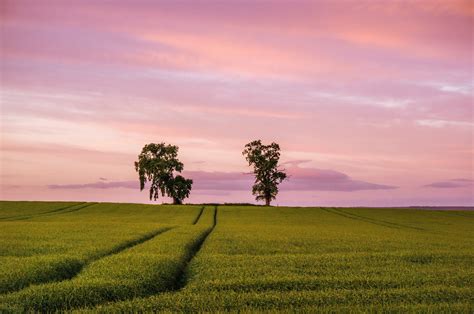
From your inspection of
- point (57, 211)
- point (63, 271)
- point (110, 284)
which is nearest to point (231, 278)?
point (110, 284)

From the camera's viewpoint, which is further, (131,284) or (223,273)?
(223,273)

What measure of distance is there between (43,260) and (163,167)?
253ft

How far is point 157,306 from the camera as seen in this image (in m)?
12.7

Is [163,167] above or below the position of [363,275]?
above

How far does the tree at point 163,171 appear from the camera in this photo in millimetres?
97062

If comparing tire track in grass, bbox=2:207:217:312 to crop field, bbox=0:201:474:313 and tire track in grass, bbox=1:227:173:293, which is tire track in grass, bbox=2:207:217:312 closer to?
crop field, bbox=0:201:474:313

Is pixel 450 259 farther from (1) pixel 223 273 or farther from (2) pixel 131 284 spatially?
(2) pixel 131 284

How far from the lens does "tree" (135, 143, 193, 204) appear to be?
9706 centimetres

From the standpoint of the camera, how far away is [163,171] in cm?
9669

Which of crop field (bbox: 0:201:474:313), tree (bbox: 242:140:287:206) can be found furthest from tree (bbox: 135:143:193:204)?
crop field (bbox: 0:201:474:313)

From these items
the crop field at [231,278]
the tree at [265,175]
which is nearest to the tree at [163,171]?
the tree at [265,175]

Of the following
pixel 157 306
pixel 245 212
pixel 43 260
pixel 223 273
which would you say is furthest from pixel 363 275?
pixel 245 212

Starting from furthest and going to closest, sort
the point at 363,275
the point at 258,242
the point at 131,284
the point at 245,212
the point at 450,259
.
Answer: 1. the point at 245,212
2. the point at 258,242
3. the point at 450,259
4. the point at 363,275
5. the point at 131,284

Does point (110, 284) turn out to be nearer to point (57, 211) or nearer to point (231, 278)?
point (231, 278)
